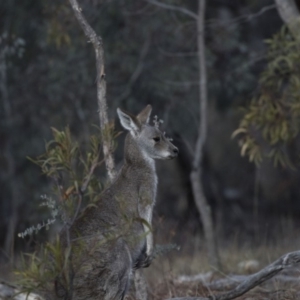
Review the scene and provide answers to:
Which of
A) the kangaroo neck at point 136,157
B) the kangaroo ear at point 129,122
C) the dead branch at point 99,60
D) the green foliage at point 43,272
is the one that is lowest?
the green foliage at point 43,272

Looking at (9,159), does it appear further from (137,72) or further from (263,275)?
(263,275)

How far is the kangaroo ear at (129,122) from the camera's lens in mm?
6836

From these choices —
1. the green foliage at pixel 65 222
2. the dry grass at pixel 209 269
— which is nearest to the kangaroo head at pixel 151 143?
the dry grass at pixel 209 269

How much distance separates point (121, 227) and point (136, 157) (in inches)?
54.3

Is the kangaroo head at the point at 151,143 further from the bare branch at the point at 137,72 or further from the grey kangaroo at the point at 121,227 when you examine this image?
the bare branch at the point at 137,72

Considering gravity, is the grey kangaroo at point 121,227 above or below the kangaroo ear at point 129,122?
below

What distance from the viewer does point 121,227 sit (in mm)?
5699

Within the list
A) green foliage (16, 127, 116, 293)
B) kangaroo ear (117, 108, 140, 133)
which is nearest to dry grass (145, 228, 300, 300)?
kangaroo ear (117, 108, 140, 133)

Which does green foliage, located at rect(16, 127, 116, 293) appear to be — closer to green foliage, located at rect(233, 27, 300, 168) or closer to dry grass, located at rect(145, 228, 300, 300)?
dry grass, located at rect(145, 228, 300, 300)

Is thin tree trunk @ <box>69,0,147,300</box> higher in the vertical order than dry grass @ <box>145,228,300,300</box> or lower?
higher

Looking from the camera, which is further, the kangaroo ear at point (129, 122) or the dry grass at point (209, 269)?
the dry grass at point (209, 269)

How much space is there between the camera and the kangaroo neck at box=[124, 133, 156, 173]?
6978mm

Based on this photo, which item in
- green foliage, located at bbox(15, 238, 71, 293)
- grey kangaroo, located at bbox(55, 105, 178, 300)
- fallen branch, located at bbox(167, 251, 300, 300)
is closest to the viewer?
green foliage, located at bbox(15, 238, 71, 293)

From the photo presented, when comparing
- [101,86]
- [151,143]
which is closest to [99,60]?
A: [101,86]
